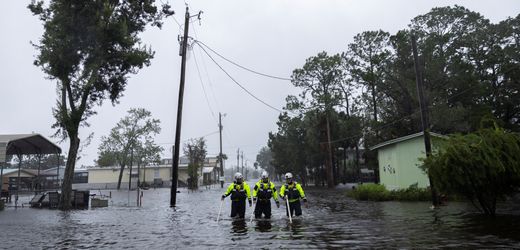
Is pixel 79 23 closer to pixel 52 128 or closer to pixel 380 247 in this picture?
pixel 52 128

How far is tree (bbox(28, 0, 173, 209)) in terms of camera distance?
21562mm

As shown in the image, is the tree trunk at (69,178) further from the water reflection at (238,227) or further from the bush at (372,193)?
the bush at (372,193)

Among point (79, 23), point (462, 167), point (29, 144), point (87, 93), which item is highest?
point (79, 23)

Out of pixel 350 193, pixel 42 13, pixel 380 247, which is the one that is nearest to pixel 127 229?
pixel 380 247

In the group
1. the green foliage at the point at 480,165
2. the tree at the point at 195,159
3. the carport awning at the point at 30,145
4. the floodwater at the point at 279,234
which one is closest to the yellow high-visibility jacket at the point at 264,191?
the floodwater at the point at 279,234

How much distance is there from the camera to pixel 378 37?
43.1 meters

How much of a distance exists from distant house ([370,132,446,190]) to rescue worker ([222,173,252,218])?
12.4 meters

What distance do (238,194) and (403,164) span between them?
50.9 feet

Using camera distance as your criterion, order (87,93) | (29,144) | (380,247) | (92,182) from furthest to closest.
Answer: (92,182) → (29,144) → (87,93) → (380,247)

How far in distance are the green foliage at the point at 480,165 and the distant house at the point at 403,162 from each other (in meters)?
10.4

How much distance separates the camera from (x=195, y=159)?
196 feet

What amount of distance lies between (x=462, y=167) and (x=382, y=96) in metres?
32.6

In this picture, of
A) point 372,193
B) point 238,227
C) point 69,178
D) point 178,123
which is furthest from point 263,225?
point 69,178

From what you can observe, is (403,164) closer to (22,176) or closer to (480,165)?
(480,165)
